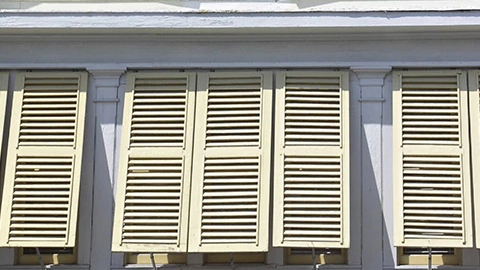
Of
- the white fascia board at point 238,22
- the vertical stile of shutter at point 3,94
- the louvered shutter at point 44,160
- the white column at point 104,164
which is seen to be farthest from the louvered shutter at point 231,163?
the vertical stile of shutter at point 3,94

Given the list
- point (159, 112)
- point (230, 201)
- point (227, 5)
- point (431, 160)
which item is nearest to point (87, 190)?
point (159, 112)

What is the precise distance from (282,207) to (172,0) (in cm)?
266

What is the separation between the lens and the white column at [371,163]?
11078 millimetres

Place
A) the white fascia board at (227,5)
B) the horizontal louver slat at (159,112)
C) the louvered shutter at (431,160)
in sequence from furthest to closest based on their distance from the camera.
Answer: the white fascia board at (227,5) → the horizontal louver slat at (159,112) → the louvered shutter at (431,160)

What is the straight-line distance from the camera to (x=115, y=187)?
1140cm

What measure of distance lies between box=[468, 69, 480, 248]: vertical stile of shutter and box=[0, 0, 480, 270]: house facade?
2 cm

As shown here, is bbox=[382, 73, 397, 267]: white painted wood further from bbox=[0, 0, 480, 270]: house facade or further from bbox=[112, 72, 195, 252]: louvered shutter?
bbox=[112, 72, 195, 252]: louvered shutter

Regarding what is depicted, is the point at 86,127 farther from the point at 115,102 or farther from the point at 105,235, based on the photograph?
the point at 105,235

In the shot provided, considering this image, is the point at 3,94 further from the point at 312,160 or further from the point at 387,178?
the point at 387,178

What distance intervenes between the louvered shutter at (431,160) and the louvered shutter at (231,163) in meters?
1.41

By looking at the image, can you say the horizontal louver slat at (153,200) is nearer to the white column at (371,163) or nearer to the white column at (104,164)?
the white column at (104,164)

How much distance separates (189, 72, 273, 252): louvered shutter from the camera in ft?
35.8

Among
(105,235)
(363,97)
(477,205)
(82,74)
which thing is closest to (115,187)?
(105,235)

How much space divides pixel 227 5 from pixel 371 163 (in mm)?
2375
